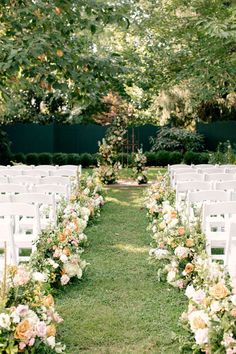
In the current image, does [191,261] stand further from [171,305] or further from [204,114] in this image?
[204,114]

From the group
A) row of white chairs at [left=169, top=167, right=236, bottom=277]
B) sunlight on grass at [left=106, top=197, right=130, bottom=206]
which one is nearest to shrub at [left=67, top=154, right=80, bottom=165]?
A: sunlight on grass at [left=106, top=197, right=130, bottom=206]

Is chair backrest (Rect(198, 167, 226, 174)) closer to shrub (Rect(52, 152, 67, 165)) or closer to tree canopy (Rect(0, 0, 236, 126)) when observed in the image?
tree canopy (Rect(0, 0, 236, 126))

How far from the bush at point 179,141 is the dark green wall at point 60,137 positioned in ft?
4.24

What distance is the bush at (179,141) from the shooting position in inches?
1062

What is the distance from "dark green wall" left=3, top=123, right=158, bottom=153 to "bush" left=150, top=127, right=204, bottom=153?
1293mm

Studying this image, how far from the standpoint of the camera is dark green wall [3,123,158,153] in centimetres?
2870

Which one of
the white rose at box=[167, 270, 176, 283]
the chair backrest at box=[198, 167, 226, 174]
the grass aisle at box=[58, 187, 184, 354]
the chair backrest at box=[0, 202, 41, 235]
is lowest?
the grass aisle at box=[58, 187, 184, 354]

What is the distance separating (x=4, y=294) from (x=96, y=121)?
28.3m

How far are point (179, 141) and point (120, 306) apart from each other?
71.5ft

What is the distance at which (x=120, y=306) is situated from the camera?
577cm

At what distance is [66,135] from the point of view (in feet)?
96.8

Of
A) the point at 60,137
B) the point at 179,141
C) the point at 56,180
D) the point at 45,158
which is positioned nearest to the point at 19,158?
the point at 45,158

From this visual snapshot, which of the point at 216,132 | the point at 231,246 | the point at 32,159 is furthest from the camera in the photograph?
the point at 216,132

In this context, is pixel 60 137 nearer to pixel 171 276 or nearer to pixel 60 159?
pixel 60 159
